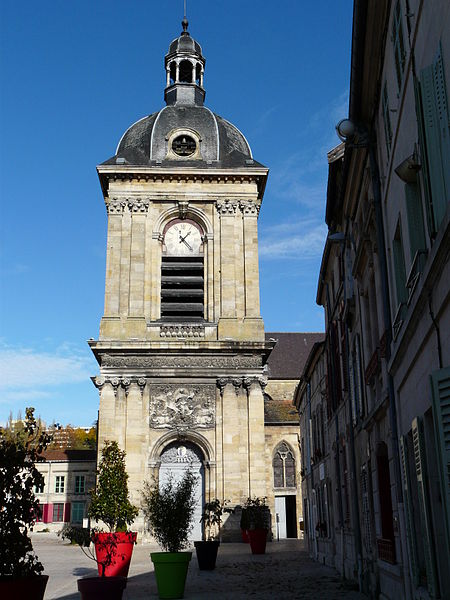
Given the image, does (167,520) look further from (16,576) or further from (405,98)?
(405,98)

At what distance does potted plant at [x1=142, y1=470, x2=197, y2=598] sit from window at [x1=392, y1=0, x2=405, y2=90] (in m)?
8.83

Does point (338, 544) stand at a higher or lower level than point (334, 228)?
lower

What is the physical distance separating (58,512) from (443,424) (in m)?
53.1

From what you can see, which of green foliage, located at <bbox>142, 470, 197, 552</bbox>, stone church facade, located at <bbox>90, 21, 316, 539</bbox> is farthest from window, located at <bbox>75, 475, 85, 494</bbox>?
green foliage, located at <bbox>142, 470, 197, 552</bbox>

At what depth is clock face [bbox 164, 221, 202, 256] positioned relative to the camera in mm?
31391

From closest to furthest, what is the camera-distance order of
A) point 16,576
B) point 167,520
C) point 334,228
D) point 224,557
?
1. point 16,576
2. point 167,520
3. point 334,228
4. point 224,557

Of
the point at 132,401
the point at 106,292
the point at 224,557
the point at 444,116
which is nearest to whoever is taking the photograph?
the point at 444,116

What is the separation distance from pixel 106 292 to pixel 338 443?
50.8ft

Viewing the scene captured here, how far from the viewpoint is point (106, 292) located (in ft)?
97.7

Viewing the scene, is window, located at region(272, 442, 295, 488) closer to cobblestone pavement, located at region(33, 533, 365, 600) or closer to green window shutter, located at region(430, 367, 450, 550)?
cobblestone pavement, located at region(33, 533, 365, 600)

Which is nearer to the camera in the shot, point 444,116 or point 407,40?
point 444,116

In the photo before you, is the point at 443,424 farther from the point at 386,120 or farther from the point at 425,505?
the point at 386,120

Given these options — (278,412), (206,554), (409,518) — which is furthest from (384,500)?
(278,412)

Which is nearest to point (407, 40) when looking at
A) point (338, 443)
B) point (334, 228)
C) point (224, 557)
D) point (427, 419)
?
point (427, 419)
